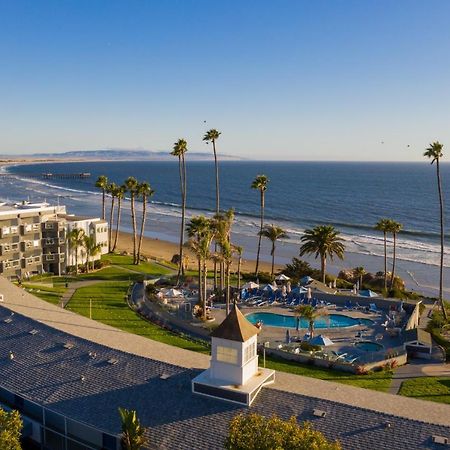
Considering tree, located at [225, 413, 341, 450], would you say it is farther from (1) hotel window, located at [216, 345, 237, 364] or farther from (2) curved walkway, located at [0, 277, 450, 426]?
(2) curved walkway, located at [0, 277, 450, 426]

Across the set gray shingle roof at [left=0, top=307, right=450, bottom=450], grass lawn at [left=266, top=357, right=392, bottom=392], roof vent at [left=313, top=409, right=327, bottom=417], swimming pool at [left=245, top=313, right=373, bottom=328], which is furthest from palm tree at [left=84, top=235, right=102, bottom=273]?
roof vent at [left=313, top=409, right=327, bottom=417]

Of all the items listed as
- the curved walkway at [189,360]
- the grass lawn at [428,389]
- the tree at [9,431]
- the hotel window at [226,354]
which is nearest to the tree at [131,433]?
the tree at [9,431]

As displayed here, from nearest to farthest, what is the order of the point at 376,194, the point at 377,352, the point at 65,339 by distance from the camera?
1. the point at 65,339
2. the point at 377,352
3. the point at 376,194

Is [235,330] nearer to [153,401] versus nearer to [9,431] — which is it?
[153,401]

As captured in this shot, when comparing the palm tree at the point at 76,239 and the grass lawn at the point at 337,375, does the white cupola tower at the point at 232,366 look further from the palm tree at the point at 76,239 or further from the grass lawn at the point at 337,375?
the palm tree at the point at 76,239

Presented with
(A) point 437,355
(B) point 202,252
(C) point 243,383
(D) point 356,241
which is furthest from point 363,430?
(D) point 356,241

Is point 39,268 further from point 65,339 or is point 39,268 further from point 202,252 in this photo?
point 65,339

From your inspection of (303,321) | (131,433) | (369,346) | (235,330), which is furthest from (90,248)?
(131,433)
